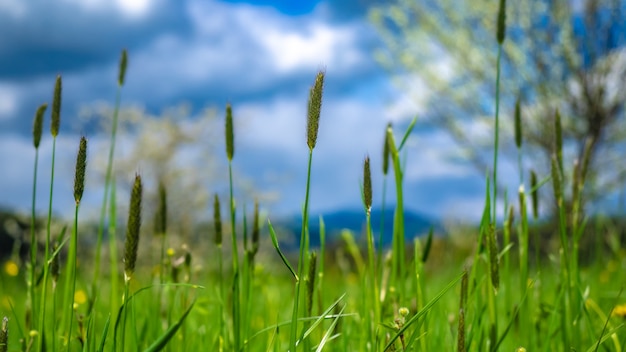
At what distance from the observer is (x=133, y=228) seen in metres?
0.81

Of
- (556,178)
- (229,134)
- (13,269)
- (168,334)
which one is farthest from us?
(13,269)

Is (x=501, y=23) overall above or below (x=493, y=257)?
above

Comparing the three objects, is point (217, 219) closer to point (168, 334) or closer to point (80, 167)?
point (80, 167)

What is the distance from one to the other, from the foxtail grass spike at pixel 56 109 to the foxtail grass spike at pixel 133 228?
21.0 inches

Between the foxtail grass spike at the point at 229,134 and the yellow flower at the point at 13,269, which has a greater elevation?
the foxtail grass spike at the point at 229,134

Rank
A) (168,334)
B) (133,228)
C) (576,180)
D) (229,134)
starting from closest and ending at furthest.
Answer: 1. (168,334)
2. (133,228)
3. (229,134)
4. (576,180)

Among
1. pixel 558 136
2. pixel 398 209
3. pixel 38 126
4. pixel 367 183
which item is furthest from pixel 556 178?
pixel 38 126

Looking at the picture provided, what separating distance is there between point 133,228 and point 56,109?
1.95 feet

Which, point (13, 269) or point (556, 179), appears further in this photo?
point (13, 269)

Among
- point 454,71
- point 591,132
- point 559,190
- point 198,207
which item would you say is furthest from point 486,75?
point 559,190

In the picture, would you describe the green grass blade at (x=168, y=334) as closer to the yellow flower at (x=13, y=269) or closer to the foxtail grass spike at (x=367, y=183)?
the foxtail grass spike at (x=367, y=183)

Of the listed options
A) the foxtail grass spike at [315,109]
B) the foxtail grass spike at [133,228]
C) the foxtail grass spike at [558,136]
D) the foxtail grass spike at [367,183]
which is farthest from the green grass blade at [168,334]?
the foxtail grass spike at [558,136]

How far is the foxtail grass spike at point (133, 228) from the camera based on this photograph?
32.1 inches

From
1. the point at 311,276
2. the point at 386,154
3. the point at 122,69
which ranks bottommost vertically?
the point at 311,276
